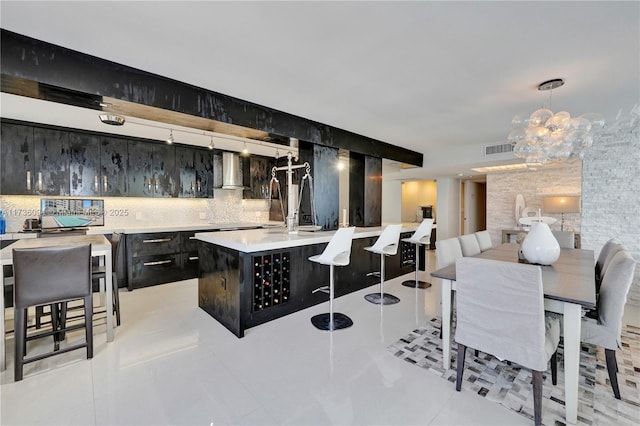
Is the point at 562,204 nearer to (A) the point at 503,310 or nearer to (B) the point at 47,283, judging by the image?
(A) the point at 503,310

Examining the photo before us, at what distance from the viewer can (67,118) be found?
3.58 metres

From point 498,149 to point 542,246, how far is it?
10.0ft

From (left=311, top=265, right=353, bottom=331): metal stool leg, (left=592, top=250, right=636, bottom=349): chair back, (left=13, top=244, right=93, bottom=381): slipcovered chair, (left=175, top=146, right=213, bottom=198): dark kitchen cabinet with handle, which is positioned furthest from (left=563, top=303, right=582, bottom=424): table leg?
(left=175, top=146, right=213, bottom=198): dark kitchen cabinet with handle

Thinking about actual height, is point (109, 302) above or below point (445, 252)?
below

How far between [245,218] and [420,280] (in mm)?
3784

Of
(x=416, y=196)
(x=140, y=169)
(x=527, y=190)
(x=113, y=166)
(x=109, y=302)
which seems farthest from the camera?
(x=416, y=196)

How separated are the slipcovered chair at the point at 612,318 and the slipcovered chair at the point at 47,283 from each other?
3.81m

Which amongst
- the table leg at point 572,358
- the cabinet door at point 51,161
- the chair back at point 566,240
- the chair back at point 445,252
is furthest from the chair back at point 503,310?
the cabinet door at point 51,161

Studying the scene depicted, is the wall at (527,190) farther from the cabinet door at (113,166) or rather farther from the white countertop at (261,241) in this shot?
the cabinet door at (113,166)

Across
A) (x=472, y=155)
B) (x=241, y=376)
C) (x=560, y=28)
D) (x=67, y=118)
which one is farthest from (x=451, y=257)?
(x=67, y=118)

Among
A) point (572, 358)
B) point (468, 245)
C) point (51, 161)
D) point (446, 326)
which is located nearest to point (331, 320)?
point (446, 326)

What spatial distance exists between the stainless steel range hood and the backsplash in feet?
1.52

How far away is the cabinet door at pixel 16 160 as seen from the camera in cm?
362

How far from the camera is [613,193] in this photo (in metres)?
3.86
